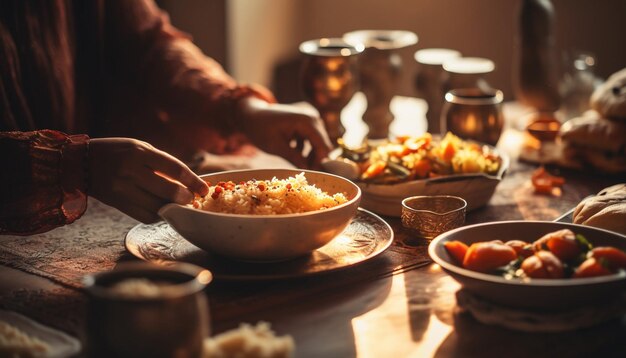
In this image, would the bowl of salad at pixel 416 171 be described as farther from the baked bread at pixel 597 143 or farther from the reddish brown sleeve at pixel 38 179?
the reddish brown sleeve at pixel 38 179

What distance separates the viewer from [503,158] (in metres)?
1.90

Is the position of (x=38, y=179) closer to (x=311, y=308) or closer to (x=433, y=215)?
(x=311, y=308)

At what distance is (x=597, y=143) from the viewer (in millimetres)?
2135

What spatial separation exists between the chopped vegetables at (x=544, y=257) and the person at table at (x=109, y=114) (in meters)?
0.51

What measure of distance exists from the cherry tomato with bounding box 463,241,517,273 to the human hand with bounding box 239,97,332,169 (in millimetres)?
817

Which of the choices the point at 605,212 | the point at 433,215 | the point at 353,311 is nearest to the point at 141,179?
the point at 353,311

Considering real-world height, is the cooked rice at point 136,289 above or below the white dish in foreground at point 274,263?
above

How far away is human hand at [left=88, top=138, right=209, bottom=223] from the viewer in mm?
1381

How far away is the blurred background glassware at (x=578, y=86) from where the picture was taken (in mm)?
2748

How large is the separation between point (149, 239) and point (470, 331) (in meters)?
0.65

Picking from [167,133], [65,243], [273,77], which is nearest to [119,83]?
[167,133]

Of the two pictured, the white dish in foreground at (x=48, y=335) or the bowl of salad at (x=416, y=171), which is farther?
the bowl of salad at (x=416, y=171)

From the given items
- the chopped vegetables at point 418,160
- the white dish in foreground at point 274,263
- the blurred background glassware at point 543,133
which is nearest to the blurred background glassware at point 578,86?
the blurred background glassware at point 543,133

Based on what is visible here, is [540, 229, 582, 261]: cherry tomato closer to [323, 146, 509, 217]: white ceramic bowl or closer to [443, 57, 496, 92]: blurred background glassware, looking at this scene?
[323, 146, 509, 217]: white ceramic bowl
